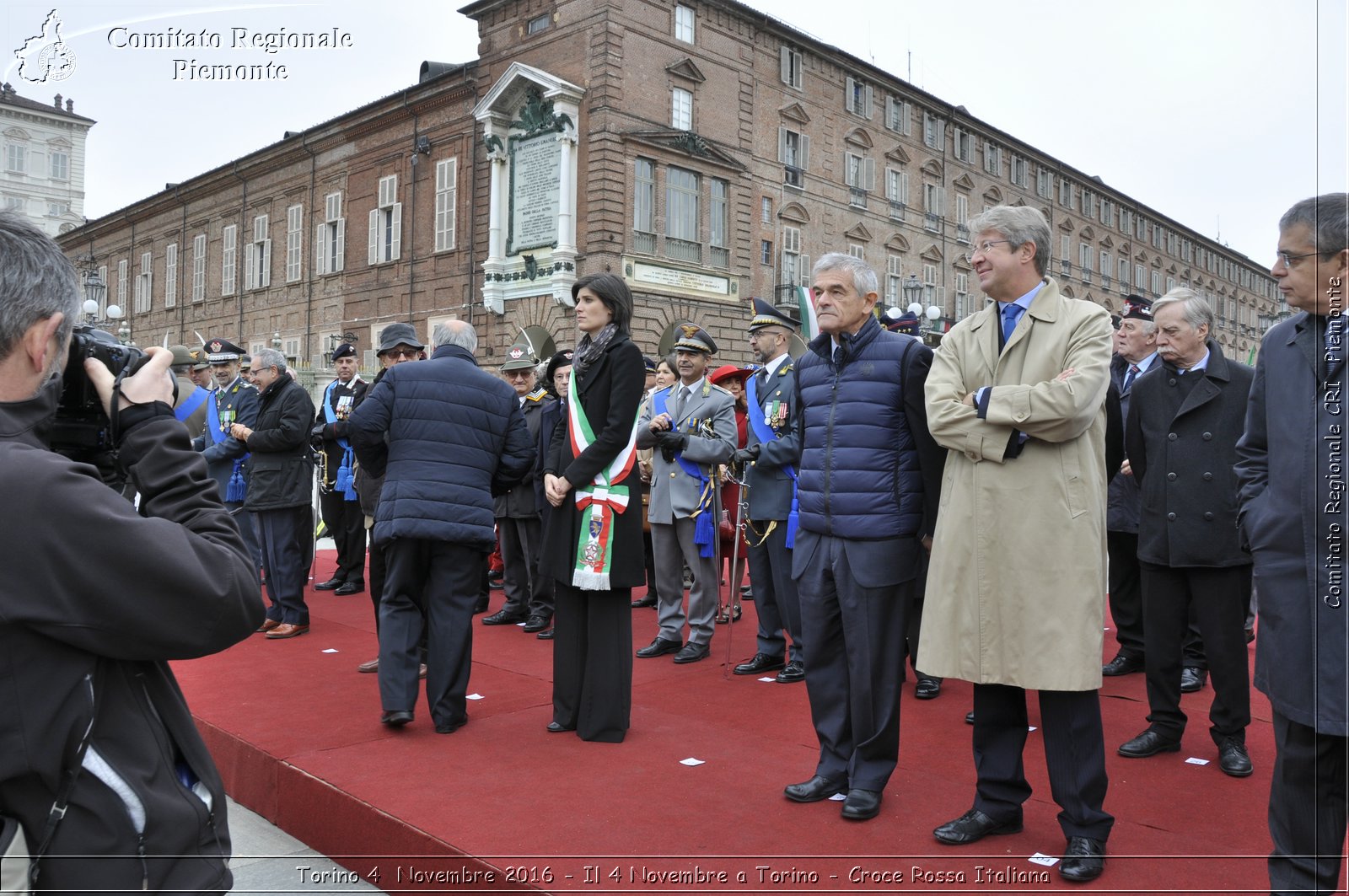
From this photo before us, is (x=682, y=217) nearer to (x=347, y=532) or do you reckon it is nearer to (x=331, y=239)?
(x=331, y=239)

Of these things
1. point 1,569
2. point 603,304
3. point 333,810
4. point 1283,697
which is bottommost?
point 333,810

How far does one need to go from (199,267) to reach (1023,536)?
130ft

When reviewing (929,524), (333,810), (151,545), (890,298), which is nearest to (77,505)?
(151,545)

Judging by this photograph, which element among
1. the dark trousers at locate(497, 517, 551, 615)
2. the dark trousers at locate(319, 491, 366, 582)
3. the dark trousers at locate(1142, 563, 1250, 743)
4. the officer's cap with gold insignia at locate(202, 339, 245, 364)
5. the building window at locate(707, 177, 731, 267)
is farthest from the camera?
the building window at locate(707, 177, 731, 267)

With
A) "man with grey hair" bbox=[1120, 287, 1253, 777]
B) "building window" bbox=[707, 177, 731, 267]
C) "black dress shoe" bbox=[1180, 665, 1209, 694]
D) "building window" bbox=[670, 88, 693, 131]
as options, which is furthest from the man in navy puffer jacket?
"building window" bbox=[707, 177, 731, 267]

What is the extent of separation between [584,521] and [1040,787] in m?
2.22

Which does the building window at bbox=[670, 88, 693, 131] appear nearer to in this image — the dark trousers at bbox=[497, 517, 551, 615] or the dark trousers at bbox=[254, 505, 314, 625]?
the dark trousers at bbox=[497, 517, 551, 615]

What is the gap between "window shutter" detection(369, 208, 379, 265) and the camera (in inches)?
1193

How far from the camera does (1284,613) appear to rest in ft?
8.68

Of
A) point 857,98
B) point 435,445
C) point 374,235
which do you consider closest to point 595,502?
point 435,445

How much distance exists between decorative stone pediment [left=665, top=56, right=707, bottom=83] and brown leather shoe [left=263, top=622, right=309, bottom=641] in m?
21.0

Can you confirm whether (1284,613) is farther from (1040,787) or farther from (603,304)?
(603,304)

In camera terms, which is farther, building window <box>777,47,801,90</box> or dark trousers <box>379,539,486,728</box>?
building window <box>777,47,801,90</box>

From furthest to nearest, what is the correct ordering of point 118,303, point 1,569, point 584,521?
point 118,303, point 584,521, point 1,569
